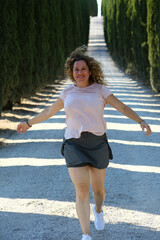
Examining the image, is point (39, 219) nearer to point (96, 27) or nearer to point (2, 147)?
point (2, 147)

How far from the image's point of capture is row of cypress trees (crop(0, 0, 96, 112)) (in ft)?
31.2

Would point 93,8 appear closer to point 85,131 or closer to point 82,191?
point 85,131

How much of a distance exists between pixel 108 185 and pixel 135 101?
8721mm

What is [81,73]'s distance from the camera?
361 centimetres

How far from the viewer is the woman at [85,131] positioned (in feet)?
11.2

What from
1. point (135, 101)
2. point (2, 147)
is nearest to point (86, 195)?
point (2, 147)

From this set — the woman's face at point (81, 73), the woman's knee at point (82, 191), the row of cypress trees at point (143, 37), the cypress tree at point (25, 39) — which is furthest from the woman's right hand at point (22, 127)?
the row of cypress trees at point (143, 37)

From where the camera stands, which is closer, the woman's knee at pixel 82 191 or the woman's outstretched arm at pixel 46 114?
the woman's knee at pixel 82 191

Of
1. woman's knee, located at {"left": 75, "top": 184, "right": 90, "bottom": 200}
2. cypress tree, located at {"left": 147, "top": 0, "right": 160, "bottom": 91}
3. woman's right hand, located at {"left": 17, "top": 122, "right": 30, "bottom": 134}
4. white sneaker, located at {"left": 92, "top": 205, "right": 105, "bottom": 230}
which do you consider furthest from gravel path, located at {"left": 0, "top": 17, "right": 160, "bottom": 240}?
cypress tree, located at {"left": 147, "top": 0, "right": 160, "bottom": 91}

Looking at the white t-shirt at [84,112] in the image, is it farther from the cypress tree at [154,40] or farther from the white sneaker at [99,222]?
the cypress tree at [154,40]

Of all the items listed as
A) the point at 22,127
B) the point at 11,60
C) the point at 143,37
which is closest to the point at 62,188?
the point at 22,127

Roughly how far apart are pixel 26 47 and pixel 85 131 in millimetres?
10131

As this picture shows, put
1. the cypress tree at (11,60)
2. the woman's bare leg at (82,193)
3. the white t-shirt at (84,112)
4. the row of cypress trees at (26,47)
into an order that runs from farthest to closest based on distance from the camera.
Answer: the cypress tree at (11,60), the row of cypress trees at (26,47), the white t-shirt at (84,112), the woman's bare leg at (82,193)

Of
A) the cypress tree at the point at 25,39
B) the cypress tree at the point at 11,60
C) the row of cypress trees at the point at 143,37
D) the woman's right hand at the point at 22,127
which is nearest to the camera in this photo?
the woman's right hand at the point at 22,127
